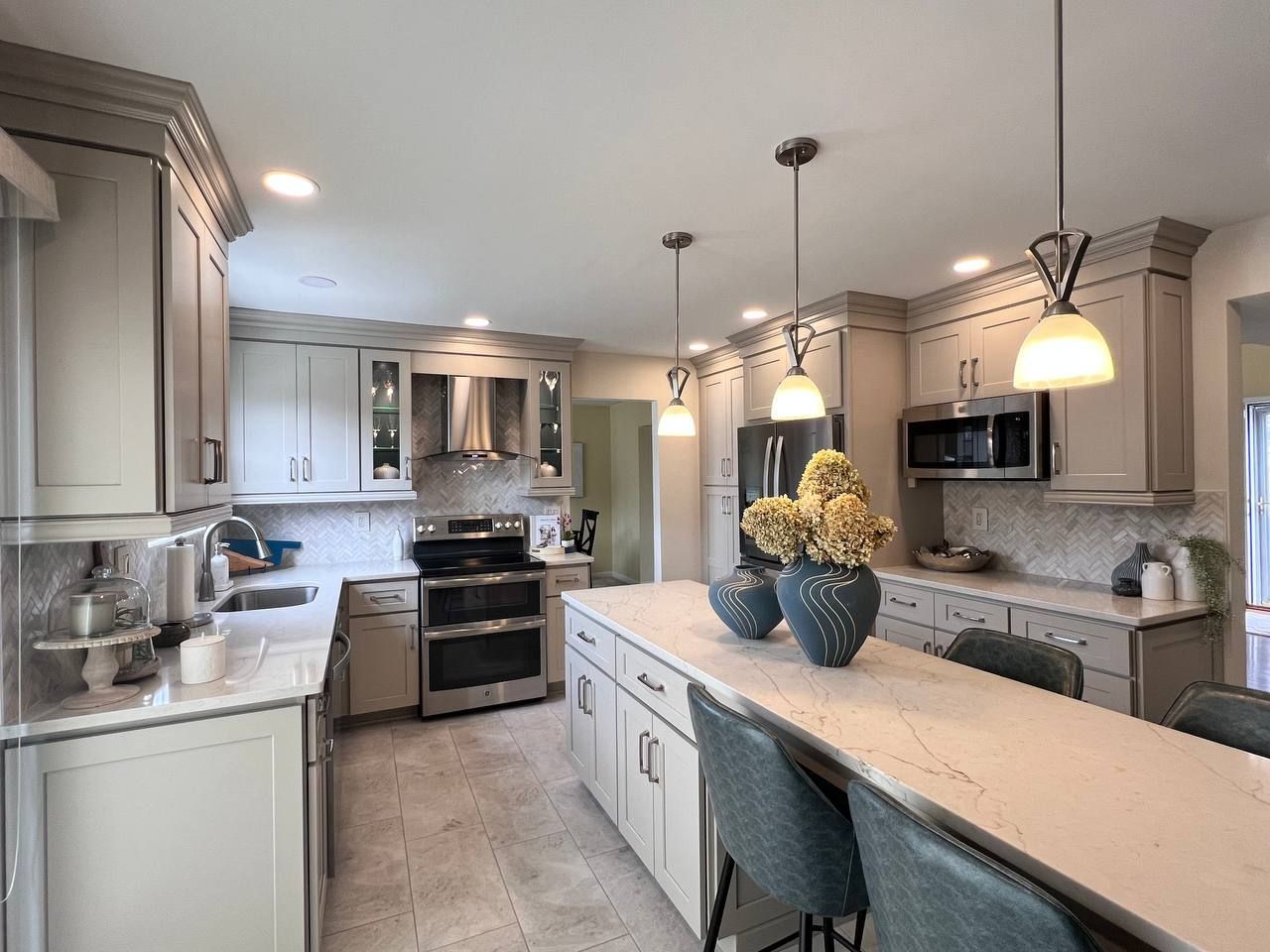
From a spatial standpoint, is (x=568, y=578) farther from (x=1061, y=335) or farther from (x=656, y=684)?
(x=1061, y=335)

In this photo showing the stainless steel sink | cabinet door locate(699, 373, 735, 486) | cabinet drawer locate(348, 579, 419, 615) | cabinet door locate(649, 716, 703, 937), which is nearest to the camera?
cabinet door locate(649, 716, 703, 937)

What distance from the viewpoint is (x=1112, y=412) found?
8.87 feet

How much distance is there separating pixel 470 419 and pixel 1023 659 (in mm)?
3410

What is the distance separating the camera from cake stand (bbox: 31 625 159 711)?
1547 mm

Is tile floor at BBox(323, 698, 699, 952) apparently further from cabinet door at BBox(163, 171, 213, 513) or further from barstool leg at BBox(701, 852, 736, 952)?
cabinet door at BBox(163, 171, 213, 513)

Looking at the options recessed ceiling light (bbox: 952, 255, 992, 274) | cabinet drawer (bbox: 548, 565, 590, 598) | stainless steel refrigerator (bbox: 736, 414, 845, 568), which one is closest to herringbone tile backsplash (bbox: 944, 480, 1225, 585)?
stainless steel refrigerator (bbox: 736, 414, 845, 568)

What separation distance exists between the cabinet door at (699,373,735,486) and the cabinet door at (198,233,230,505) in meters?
3.49

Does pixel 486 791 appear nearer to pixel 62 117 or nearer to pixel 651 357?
pixel 62 117

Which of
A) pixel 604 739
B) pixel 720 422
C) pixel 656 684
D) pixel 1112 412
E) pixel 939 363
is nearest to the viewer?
pixel 656 684

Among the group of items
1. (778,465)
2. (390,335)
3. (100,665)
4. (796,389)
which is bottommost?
(100,665)

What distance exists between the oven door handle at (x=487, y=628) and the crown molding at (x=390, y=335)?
71.6 inches

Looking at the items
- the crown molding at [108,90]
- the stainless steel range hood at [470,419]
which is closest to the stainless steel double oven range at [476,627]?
the stainless steel range hood at [470,419]

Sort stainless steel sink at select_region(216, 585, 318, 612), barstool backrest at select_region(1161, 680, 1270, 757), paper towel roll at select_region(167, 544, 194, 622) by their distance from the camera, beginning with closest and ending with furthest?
barstool backrest at select_region(1161, 680, 1270, 757) → paper towel roll at select_region(167, 544, 194, 622) → stainless steel sink at select_region(216, 585, 318, 612)

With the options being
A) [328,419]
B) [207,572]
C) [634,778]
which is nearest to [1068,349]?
[634,778]
